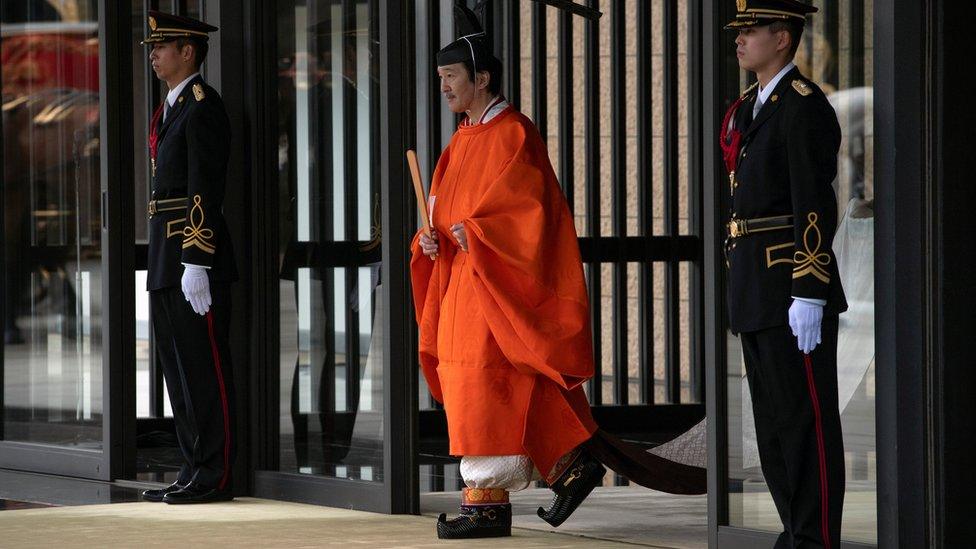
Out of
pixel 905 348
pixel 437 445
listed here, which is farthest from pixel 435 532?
pixel 437 445

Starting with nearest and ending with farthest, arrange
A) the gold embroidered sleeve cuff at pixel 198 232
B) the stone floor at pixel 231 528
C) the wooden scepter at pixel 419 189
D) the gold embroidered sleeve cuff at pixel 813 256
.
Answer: the gold embroidered sleeve cuff at pixel 813 256
the stone floor at pixel 231 528
the wooden scepter at pixel 419 189
the gold embroidered sleeve cuff at pixel 198 232

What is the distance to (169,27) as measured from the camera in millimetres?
5309

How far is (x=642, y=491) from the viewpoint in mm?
5613

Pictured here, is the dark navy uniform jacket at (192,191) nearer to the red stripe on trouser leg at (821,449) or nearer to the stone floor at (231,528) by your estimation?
the stone floor at (231,528)

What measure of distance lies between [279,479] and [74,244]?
1517 millimetres

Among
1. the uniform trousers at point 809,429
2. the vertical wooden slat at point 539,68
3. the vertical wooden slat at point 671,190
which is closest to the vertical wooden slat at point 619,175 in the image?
the vertical wooden slat at point 671,190

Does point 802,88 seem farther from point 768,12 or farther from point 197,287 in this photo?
point 197,287

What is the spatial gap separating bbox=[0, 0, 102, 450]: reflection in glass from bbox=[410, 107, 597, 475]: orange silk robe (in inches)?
79.0

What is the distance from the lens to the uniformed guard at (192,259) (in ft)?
17.1

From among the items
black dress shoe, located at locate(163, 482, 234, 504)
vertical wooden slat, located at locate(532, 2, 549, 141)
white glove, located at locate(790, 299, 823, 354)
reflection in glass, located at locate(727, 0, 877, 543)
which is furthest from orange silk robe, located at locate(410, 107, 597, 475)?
vertical wooden slat, located at locate(532, 2, 549, 141)

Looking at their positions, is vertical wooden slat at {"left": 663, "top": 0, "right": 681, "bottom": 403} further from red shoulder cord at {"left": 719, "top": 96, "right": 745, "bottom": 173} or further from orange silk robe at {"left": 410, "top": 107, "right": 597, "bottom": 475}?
red shoulder cord at {"left": 719, "top": 96, "right": 745, "bottom": 173}

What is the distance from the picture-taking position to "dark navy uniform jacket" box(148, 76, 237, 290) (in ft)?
17.0

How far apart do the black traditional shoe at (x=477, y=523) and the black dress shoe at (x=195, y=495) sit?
1007 mm

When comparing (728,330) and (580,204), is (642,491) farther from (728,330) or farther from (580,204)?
(580,204)
